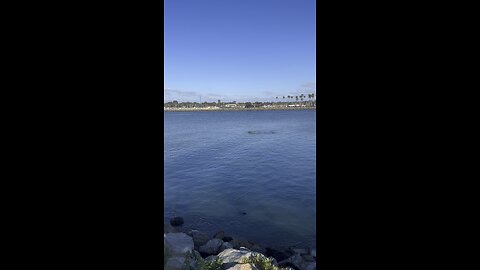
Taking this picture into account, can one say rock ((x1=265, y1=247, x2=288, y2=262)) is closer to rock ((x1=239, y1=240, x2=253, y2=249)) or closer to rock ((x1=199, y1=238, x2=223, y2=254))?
rock ((x1=239, y1=240, x2=253, y2=249))

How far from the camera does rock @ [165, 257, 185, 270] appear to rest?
6.52 metres

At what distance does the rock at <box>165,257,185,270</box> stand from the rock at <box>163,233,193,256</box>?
1.46 ft

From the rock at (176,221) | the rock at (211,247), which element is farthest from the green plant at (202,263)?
the rock at (176,221)

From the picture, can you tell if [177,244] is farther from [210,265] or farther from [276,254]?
[276,254]

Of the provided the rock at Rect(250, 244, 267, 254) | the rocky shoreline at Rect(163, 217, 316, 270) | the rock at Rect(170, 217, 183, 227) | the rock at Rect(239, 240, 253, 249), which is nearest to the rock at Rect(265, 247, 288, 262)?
the rocky shoreline at Rect(163, 217, 316, 270)

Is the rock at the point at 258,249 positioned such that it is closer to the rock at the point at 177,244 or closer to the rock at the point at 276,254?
the rock at the point at 276,254

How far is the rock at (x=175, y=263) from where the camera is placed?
6.52 metres

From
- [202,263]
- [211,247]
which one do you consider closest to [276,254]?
[211,247]

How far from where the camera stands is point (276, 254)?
9875mm
